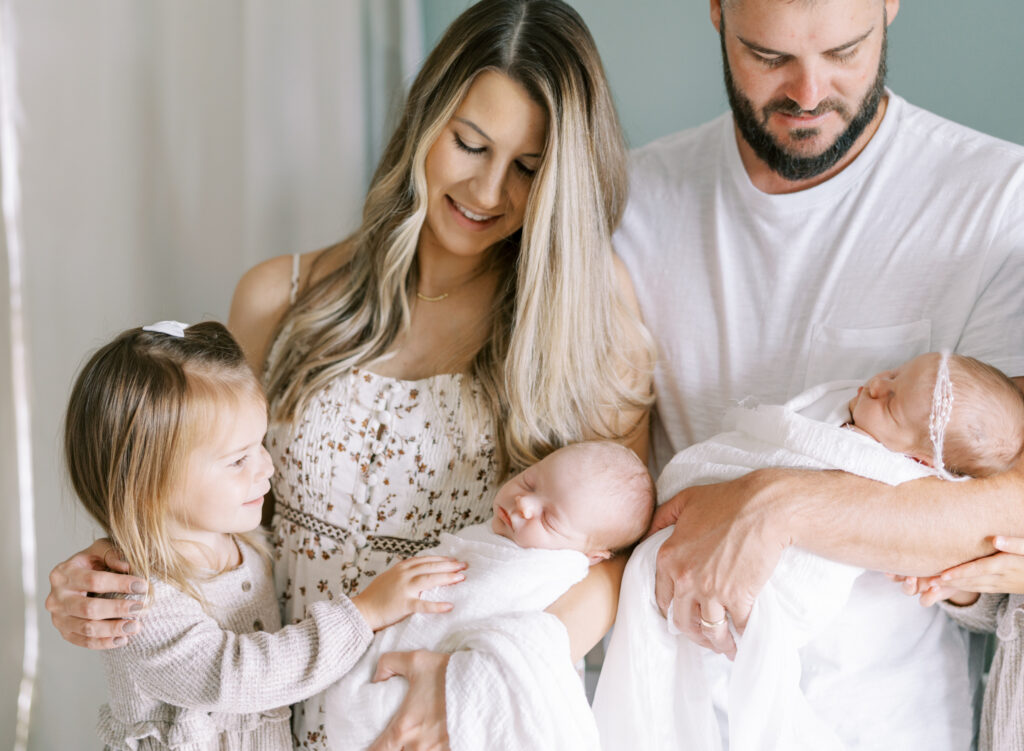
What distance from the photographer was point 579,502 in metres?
1.50

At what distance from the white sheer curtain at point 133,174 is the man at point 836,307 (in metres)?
0.78

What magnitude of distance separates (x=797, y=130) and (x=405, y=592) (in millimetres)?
1099

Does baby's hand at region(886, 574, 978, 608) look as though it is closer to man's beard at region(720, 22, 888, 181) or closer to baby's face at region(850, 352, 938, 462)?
baby's face at region(850, 352, 938, 462)

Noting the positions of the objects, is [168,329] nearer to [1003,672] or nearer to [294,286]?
[294,286]

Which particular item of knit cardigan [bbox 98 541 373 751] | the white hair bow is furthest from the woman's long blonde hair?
knit cardigan [bbox 98 541 373 751]

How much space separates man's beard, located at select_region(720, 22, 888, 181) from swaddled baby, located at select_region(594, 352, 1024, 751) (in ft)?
1.44

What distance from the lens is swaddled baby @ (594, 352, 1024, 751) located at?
4.76ft

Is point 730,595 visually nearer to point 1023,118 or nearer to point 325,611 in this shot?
point 325,611

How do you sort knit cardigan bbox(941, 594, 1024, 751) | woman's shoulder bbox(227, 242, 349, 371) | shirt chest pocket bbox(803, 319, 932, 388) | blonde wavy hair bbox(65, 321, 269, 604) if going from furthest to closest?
woman's shoulder bbox(227, 242, 349, 371)
shirt chest pocket bbox(803, 319, 932, 388)
knit cardigan bbox(941, 594, 1024, 751)
blonde wavy hair bbox(65, 321, 269, 604)

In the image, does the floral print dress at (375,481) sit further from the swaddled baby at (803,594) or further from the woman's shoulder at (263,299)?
the swaddled baby at (803,594)

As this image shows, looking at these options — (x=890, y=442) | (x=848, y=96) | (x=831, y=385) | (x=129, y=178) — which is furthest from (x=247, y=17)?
(x=890, y=442)

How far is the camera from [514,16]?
5.71 ft

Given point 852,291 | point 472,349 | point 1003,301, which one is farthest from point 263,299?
point 1003,301

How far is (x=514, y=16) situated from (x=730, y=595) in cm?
111
